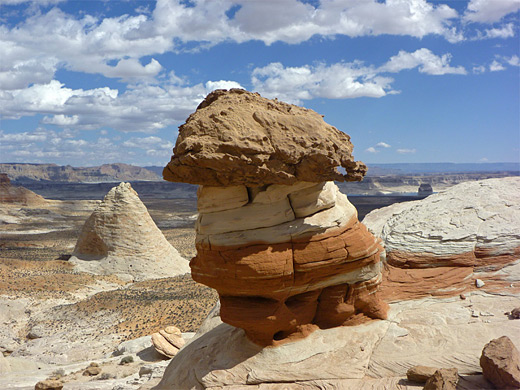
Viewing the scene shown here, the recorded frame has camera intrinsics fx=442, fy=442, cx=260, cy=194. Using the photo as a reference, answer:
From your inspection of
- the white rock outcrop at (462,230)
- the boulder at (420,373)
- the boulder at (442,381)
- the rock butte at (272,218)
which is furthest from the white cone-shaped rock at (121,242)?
the boulder at (442,381)

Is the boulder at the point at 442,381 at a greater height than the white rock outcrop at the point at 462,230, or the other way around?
the white rock outcrop at the point at 462,230

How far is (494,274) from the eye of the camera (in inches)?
363

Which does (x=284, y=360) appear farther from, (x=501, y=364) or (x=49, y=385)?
(x=49, y=385)

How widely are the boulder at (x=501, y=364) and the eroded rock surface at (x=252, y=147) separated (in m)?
3.05

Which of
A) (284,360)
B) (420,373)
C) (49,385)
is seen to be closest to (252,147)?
(284,360)

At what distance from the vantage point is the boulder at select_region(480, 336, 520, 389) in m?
5.19

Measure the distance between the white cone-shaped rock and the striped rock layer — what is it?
17169 mm

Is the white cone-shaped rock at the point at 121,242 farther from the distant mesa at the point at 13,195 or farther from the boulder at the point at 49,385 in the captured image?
the distant mesa at the point at 13,195

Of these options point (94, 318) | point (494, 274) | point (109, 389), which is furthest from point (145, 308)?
point (494, 274)

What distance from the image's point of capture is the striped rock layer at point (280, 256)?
6.68 meters

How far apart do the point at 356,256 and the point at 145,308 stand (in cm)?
1176

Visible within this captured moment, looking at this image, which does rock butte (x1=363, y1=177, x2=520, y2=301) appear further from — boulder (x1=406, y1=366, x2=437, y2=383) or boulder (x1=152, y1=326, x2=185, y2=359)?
boulder (x1=152, y1=326, x2=185, y2=359)

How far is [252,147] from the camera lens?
6.07 meters

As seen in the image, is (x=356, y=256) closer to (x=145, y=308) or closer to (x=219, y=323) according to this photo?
(x=219, y=323)
